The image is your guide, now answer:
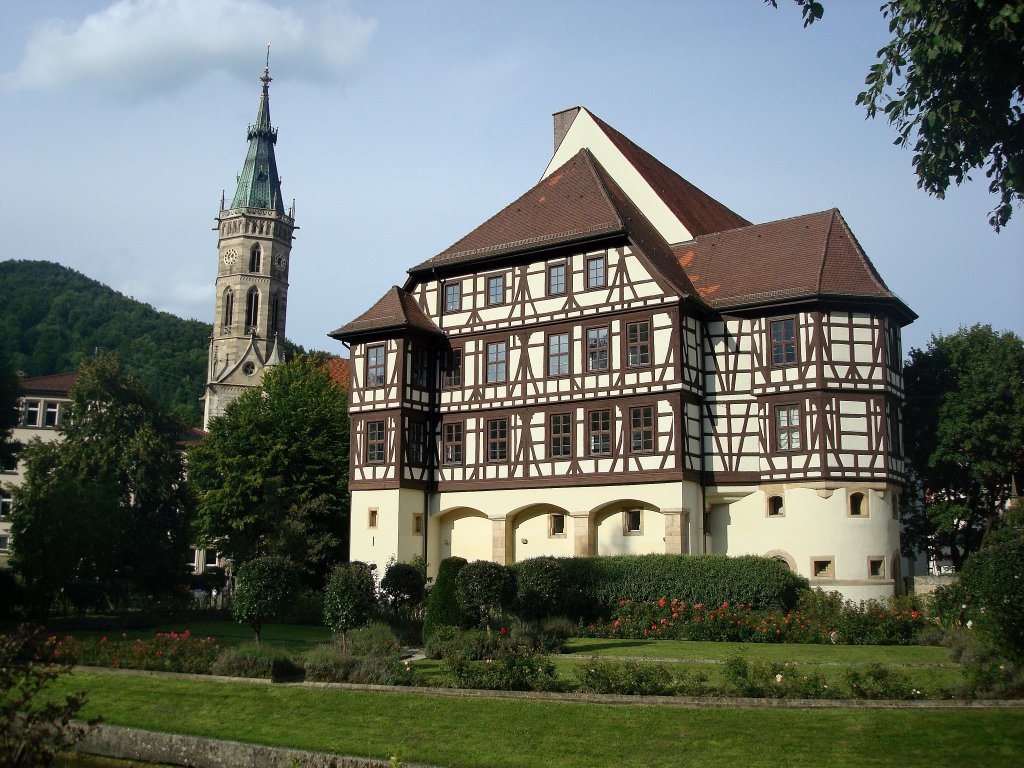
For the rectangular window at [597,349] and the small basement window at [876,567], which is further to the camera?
the rectangular window at [597,349]

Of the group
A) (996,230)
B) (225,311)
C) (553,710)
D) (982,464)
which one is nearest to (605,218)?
(982,464)

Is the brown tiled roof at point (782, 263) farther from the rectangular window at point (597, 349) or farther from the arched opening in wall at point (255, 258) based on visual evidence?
the arched opening in wall at point (255, 258)

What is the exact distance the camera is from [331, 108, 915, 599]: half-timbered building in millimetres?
32719

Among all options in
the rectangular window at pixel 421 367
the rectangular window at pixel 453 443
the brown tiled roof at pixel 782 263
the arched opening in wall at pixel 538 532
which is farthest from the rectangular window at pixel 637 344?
the rectangular window at pixel 421 367

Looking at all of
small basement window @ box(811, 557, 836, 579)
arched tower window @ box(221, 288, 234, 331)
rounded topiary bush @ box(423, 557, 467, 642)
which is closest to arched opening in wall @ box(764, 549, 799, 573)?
small basement window @ box(811, 557, 836, 579)

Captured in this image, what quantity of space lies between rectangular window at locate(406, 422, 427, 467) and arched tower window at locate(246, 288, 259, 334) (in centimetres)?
5578

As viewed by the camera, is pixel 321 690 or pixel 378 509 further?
pixel 378 509

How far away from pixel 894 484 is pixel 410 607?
49.7 ft

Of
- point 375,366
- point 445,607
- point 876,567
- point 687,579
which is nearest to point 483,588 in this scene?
point 445,607

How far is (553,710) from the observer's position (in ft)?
53.9

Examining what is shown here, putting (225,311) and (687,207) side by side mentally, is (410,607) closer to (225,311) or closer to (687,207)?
(687,207)

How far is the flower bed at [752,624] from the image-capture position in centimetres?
2592

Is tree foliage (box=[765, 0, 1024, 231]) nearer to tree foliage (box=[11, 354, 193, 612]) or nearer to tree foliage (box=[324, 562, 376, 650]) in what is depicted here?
tree foliage (box=[324, 562, 376, 650])

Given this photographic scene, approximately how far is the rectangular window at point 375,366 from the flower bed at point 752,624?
12.9 m
